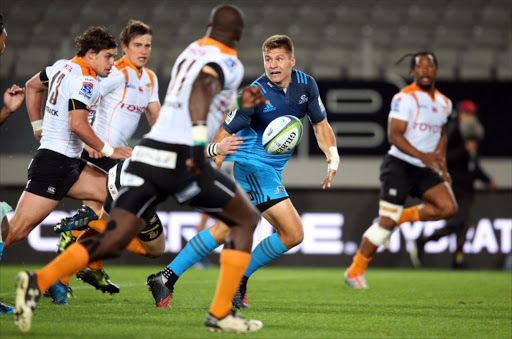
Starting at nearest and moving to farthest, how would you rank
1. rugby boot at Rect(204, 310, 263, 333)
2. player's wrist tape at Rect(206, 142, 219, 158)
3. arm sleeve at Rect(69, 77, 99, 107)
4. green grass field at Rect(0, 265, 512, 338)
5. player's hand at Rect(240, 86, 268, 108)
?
rugby boot at Rect(204, 310, 263, 333) < player's hand at Rect(240, 86, 268, 108) < green grass field at Rect(0, 265, 512, 338) < player's wrist tape at Rect(206, 142, 219, 158) < arm sleeve at Rect(69, 77, 99, 107)

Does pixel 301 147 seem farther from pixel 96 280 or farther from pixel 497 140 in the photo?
pixel 96 280

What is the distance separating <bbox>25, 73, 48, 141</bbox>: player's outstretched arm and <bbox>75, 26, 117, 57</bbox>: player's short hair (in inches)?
28.9

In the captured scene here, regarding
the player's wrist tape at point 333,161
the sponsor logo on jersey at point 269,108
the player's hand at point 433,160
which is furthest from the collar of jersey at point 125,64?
the player's hand at point 433,160

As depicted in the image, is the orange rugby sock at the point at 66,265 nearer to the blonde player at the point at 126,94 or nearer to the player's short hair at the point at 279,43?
the blonde player at the point at 126,94

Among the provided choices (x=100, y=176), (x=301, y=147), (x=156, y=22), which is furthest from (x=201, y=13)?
(x=100, y=176)

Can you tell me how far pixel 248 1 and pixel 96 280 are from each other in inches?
544

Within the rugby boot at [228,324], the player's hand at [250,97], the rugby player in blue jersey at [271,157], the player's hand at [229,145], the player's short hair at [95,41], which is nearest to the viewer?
the rugby boot at [228,324]

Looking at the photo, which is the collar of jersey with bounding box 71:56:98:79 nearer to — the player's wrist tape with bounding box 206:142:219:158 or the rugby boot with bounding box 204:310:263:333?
the player's wrist tape with bounding box 206:142:219:158

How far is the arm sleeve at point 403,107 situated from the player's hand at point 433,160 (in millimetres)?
492

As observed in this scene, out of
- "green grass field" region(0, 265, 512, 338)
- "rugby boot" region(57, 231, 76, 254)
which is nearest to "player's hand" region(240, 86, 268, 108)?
"green grass field" region(0, 265, 512, 338)

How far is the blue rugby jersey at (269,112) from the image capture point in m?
7.34

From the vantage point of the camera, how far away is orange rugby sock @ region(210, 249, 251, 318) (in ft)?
17.1

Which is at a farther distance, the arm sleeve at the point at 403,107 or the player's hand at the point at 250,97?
the arm sleeve at the point at 403,107

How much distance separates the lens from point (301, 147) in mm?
16125
